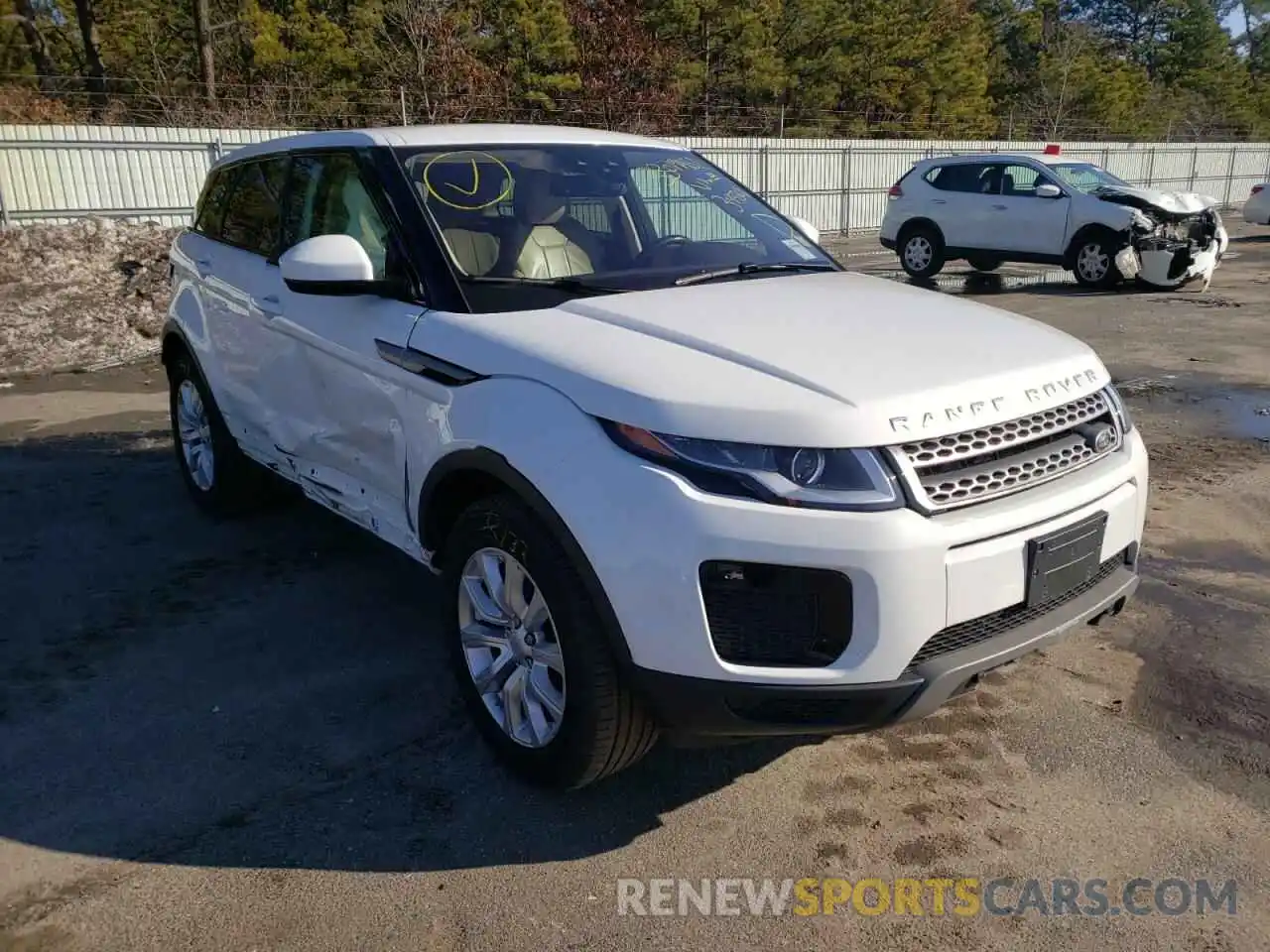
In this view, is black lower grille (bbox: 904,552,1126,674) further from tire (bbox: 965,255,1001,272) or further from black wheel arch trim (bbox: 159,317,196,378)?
tire (bbox: 965,255,1001,272)

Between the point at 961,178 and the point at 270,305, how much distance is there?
1292cm

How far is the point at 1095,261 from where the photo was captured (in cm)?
1369

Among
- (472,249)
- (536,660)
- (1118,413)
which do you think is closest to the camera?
(536,660)

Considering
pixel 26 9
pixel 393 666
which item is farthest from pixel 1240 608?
pixel 26 9

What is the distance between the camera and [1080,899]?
2598 millimetres

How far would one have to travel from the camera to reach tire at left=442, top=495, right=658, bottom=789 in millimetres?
2646

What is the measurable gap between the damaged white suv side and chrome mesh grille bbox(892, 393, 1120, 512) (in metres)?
11.9

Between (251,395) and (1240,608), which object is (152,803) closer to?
(251,395)

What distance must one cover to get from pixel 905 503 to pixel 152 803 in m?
2.29

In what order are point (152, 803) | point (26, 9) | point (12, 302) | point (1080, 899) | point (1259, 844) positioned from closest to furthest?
point (1080, 899), point (1259, 844), point (152, 803), point (12, 302), point (26, 9)

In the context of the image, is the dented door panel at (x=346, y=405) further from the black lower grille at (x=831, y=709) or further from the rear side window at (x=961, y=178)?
the rear side window at (x=961, y=178)

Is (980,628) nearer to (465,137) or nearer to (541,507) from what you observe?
(541,507)

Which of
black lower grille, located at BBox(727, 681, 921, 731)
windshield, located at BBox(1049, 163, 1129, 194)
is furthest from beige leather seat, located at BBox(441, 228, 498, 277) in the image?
windshield, located at BBox(1049, 163, 1129, 194)

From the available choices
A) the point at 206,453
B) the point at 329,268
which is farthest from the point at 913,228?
the point at 329,268
